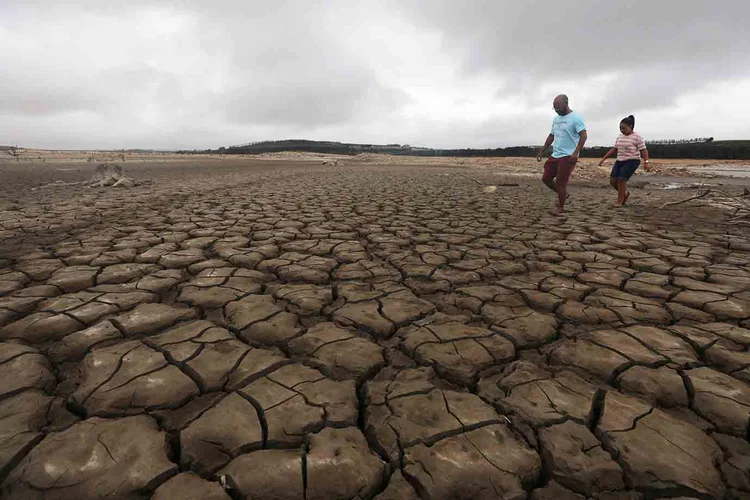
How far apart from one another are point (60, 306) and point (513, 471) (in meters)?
2.15

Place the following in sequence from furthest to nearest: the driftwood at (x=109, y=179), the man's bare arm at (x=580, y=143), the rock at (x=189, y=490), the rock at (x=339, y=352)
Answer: the driftwood at (x=109, y=179) < the man's bare arm at (x=580, y=143) < the rock at (x=339, y=352) < the rock at (x=189, y=490)

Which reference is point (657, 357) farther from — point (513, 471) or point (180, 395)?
point (180, 395)

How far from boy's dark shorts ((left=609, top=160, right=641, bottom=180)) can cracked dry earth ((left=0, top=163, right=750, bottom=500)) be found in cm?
232

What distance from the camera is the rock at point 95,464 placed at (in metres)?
0.82

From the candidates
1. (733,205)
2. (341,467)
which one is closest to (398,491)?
(341,467)

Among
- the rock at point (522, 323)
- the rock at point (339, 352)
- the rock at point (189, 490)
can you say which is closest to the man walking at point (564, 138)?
the rock at point (522, 323)

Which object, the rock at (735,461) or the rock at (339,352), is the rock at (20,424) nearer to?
the rock at (339,352)

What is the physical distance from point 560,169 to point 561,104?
80 cm

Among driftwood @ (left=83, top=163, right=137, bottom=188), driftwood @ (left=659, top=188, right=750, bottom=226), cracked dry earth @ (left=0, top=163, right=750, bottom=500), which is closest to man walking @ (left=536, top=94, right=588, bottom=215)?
driftwood @ (left=659, top=188, right=750, bottom=226)

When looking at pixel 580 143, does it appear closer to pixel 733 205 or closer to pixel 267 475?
pixel 733 205

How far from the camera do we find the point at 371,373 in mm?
1317

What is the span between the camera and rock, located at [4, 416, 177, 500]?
82 cm

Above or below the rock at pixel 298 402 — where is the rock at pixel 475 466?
below

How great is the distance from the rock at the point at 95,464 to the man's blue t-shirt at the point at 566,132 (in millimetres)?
4877
